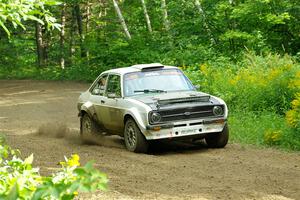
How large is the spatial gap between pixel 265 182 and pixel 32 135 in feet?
26.0

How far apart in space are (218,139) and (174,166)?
6.69 feet

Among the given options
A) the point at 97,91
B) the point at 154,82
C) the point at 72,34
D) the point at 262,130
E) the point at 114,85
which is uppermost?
the point at 154,82

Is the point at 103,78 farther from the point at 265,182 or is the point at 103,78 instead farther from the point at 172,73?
the point at 265,182

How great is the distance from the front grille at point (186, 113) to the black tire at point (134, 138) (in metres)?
0.54

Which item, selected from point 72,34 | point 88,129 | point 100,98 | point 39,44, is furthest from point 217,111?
point 72,34

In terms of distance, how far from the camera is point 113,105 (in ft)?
38.9

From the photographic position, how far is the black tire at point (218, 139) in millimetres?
11177

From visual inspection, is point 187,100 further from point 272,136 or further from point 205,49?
point 205,49

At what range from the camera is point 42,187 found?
2.19 meters

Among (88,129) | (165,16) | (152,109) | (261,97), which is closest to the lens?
(152,109)

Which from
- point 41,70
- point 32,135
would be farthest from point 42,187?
point 41,70

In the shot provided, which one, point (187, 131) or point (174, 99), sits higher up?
point (174, 99)

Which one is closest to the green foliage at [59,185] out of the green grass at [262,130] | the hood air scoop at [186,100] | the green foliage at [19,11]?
the green foliage at [19,11]

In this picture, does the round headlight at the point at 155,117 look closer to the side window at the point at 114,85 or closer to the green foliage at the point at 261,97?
the side window at the point at 114,85
